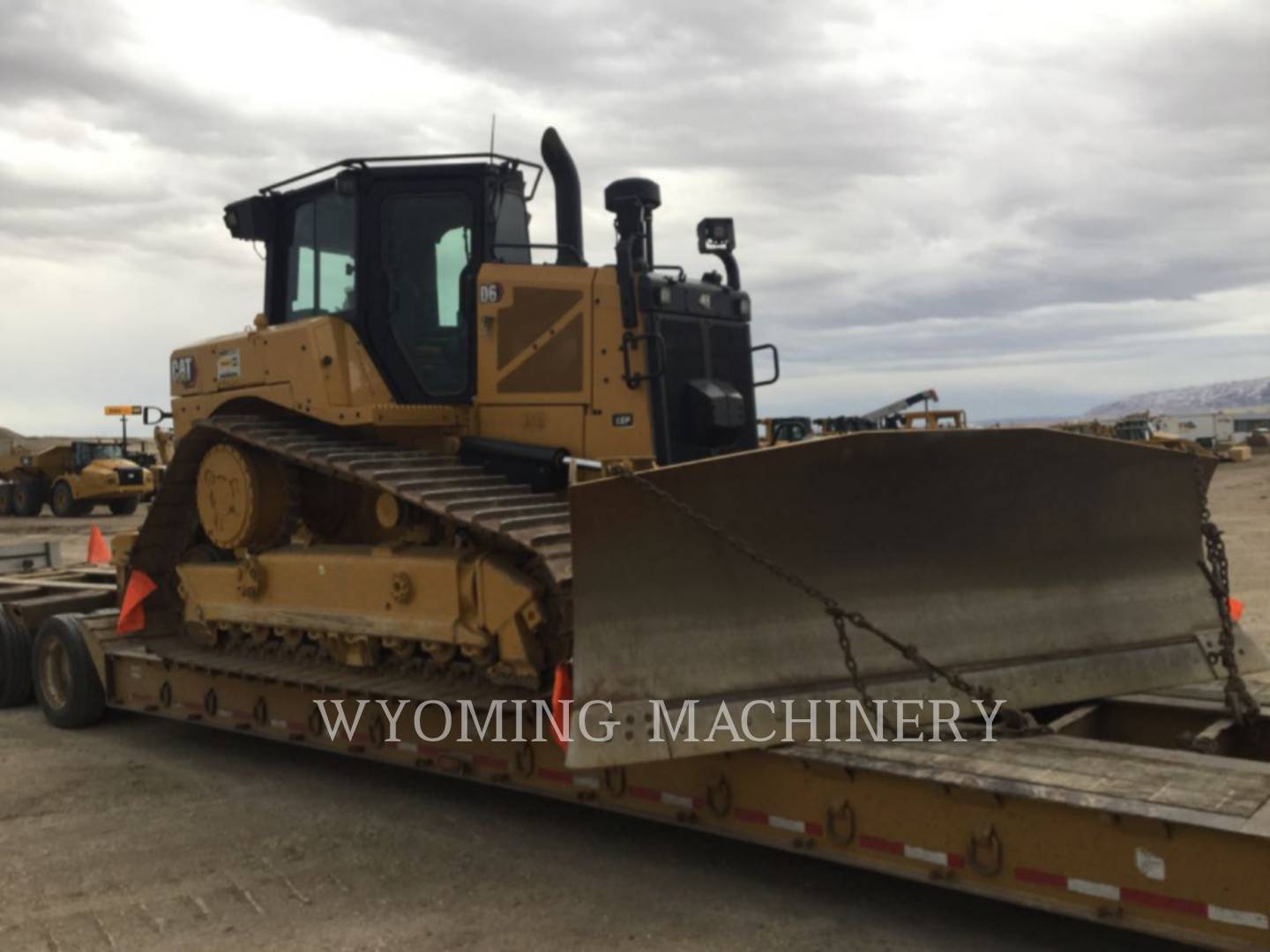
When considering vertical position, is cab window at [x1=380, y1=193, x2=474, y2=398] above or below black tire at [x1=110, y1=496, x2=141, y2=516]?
above

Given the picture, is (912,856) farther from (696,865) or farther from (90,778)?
(90,778)

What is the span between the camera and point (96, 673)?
26.4 ft

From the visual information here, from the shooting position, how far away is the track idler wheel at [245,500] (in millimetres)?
6961

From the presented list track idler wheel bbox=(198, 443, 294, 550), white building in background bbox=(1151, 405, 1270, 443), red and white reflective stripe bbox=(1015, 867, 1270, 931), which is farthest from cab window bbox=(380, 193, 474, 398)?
white building in background bbox=(1151, 405, 1270, 443)

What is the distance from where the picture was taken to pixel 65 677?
8281 millimetres

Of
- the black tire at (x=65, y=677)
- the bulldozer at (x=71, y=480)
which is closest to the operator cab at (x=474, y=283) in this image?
the black tire at (x=65, y=677)

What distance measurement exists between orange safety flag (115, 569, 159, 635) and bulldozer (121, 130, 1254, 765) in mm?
63

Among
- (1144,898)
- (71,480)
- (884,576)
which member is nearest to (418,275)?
(884,576)

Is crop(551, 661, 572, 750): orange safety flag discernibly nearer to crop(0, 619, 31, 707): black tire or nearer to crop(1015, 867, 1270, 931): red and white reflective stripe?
crop(1015, 867, 1270, 931): red and white reflective stripe

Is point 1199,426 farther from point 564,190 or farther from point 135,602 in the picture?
point 135,602

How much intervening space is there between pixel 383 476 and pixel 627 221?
1.97m

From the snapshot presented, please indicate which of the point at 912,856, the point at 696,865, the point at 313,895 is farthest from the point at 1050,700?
the point at 313,895

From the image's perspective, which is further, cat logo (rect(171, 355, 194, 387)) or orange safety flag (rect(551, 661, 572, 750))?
cat logo (rect(171, 355, 194, 387))

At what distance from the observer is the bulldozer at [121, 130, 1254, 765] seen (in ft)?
15.4
